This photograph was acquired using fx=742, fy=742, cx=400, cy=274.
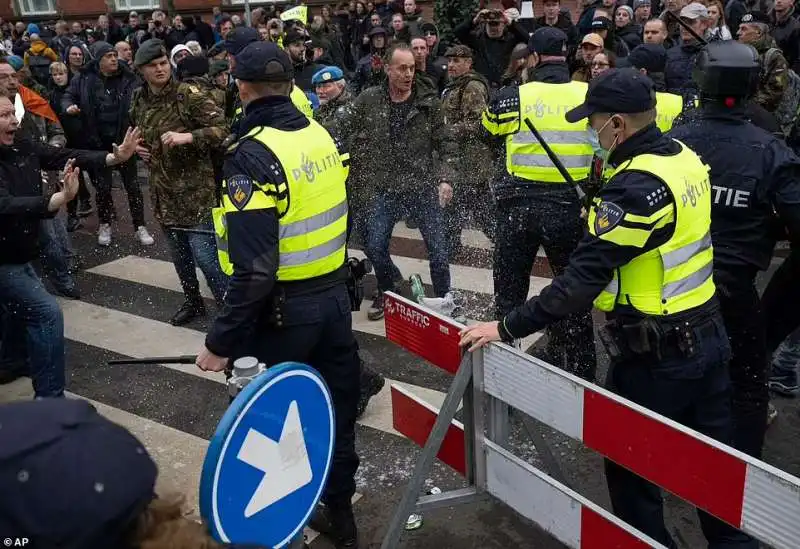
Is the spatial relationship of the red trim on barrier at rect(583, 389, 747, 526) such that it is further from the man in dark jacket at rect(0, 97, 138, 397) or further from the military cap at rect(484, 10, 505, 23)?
the military cap at rect(484, 10, 505, 23)

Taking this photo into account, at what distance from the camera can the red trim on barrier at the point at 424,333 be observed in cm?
300

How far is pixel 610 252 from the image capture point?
99.5 inches

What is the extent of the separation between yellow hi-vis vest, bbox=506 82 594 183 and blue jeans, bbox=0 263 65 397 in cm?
291

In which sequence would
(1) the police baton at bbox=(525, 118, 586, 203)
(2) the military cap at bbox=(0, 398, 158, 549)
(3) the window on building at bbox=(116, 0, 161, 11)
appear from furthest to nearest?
(3) the window on building at bbox=(116, 0, 161, 11) < (1) the police baton at bbox=(525, 118, 586, 203) < (2) the military cap at bbox=(0, 398, 158, 549)

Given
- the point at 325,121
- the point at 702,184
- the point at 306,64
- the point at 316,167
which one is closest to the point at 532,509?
the point at 702,184

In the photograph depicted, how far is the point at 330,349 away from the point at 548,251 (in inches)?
72.2

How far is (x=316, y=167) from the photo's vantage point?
2910mm

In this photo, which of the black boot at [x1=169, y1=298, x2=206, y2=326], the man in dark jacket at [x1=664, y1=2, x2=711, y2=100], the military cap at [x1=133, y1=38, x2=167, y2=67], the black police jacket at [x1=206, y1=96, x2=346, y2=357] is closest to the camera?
the black police jacket at [x1=206, y1=96, x2=346, y2=357]

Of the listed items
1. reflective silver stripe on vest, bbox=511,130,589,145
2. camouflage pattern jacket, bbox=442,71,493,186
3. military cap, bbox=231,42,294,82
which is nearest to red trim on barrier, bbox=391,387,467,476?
military cap, bbox=231,42,294,82

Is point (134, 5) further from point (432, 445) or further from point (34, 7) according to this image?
point (432, 445)

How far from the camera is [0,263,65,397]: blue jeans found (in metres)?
4.21

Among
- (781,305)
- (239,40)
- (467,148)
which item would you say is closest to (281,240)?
(781,305)

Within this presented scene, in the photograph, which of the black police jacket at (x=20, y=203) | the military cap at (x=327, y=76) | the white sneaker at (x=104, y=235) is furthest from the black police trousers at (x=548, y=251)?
the white sneaker at (x=104, y=235)

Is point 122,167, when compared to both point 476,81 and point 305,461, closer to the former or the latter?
point 476,81
